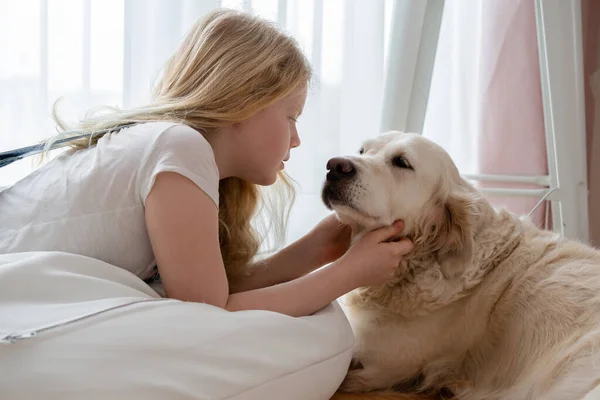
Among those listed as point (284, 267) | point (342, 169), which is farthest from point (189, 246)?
point (284, 267)

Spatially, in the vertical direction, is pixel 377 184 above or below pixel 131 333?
above

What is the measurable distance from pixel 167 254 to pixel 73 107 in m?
1.24

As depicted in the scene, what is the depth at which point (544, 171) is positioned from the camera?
2471 millimetres

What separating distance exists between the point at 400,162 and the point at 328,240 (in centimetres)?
33

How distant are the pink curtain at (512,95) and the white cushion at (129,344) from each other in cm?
144

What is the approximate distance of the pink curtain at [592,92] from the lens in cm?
273

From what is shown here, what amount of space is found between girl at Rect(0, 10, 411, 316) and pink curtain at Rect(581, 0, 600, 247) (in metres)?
1.49

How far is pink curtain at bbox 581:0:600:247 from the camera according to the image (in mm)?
2730

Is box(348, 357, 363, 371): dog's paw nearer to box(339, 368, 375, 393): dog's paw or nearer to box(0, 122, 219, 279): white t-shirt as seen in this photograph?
box(339, 368, 375, 393): dog's paw

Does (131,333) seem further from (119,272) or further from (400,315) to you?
(400,315)

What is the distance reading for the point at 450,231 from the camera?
5.26ft

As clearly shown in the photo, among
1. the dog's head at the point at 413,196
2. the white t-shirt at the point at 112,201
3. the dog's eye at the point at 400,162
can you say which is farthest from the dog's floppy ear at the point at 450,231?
the white t-shirt at the point at 112,201

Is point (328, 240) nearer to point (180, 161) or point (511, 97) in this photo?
point (180, 161)

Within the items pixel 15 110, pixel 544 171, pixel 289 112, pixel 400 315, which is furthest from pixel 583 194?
pixel 15 110
